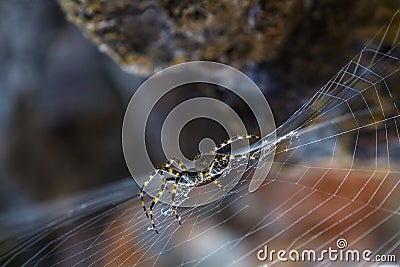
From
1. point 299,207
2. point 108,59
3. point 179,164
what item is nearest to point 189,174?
point 179,164

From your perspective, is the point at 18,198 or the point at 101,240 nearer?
the point at 101,240

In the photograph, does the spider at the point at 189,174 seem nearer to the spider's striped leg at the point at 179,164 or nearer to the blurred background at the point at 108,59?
the spider's striped leg at the point at 179,164

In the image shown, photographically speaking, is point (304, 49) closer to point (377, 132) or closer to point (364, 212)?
point (377, 132)

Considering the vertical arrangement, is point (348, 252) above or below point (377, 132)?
below

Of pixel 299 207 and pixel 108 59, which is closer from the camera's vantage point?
pixel 299 207

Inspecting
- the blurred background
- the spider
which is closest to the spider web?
the spider

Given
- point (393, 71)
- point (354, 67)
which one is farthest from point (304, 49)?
point (393, 71)

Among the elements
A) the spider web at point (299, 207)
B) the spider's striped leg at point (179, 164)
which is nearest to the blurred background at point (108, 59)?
the spider web at point (299, 207)

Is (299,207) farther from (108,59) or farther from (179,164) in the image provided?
(108,59)
